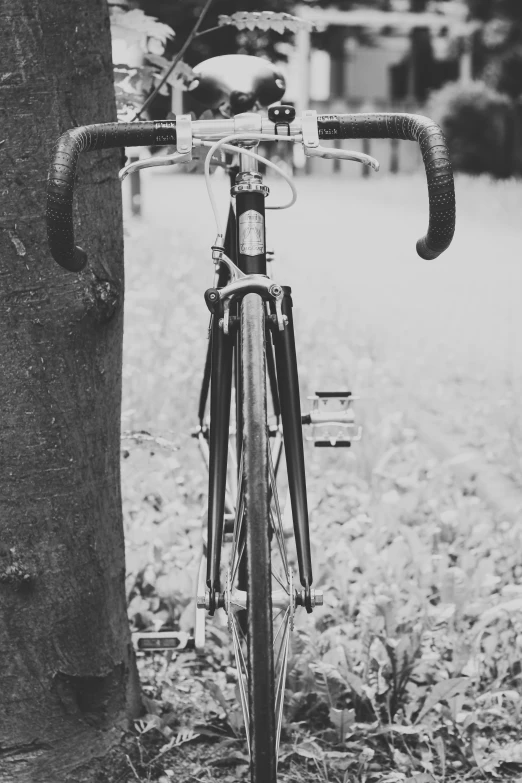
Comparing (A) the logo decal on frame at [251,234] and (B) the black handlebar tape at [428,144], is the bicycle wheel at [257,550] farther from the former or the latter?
(B) the black handlebar tape at [428,144]

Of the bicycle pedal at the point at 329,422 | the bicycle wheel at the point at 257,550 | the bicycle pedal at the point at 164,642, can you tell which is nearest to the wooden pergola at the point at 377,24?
the bicycle pedal at the point at 329,422

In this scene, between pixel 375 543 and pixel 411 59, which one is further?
pixel 411 59

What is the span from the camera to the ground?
7.87 ft

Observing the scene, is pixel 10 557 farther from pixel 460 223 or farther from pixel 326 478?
pixel 460 223

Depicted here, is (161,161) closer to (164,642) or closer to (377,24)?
(164,642)

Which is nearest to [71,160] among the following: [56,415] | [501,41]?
[56,415]

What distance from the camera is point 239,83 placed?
2.41 meters

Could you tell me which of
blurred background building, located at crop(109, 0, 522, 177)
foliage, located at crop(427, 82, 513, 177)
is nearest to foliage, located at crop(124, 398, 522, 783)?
blurred background building, located at crop(109, 0, 522, 177)

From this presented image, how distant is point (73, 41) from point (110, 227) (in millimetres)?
382

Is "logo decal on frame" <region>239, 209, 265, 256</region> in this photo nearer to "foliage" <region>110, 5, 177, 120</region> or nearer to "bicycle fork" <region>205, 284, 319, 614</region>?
"bicycle fork" <region>205, 284, 319, 614</region>

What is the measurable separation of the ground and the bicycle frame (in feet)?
2.13

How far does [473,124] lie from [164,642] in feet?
64.8

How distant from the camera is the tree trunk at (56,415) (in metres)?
1.92

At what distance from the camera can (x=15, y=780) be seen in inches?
82.1
